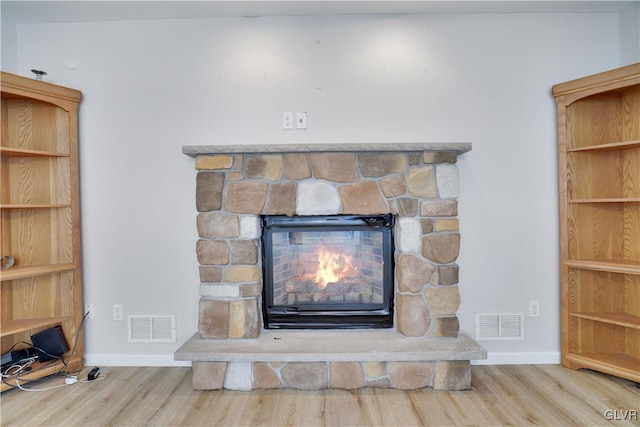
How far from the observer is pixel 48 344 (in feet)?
7.25

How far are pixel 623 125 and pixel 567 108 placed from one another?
0.36 meters

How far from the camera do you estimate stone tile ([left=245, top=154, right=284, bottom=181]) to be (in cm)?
205

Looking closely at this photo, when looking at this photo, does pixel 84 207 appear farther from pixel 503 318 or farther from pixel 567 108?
pixel 567 108

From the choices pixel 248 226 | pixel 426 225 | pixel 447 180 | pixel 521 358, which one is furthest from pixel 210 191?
pixel 521 358

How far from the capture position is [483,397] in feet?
6.24

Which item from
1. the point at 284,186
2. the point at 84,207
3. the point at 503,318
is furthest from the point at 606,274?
the point at 84,207

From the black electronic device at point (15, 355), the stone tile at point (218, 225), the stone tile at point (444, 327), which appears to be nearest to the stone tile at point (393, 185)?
the stone tile at point (444, 327)

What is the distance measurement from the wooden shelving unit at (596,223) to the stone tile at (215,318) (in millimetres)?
2146

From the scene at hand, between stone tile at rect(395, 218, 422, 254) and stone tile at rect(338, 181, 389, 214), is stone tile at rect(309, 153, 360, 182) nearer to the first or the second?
stone tile at rect(338, 181, 389, 214)

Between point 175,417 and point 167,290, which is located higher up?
point 167,290

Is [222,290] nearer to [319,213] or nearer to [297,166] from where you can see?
[319,213]

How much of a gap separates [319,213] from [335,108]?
0.74m

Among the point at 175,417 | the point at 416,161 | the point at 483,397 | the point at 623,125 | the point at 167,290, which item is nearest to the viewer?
the point at 175,417

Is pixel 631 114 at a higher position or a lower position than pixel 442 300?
higher
